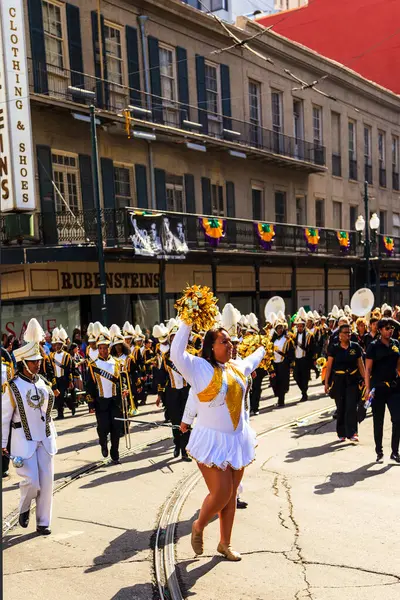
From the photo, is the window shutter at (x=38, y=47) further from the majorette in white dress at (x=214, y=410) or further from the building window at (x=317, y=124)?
the building window at (x=317, y=124)

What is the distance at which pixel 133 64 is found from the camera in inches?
895

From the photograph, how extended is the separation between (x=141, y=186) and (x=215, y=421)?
18248mm

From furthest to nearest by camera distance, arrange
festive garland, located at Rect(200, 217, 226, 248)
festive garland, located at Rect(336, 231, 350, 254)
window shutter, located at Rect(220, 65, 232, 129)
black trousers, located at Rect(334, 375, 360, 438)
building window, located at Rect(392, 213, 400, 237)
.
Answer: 1. building window, located at Rect(392, 213, 400, 237)
2. festive garland, located at Rect(336, 231, 350, 254)
3. window shutter, located at Rect(220, 65, 232, 129)
4. festive garland, located at Rect(200, 217, 226, 248)
5. black trousers, located at Rect(334, 375, 360, 438)

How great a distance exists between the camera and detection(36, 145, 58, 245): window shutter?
19703 millimetres

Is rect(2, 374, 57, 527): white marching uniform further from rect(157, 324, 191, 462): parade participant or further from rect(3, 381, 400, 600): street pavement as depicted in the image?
rect(157, 324, 191, 462): parade participant

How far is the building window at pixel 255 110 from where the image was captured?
28.0m

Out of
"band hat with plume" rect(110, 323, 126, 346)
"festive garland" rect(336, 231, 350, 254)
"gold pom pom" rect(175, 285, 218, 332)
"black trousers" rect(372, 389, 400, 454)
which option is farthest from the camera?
"festive garland" rect(336, 231, 350, 254)

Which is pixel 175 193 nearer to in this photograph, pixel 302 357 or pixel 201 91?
pixel 201 91

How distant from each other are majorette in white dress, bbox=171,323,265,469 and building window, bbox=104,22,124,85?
1788 centimetres

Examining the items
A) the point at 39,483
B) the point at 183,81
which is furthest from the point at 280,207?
the point at 39,483

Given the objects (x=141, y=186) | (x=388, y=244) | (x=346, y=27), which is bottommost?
(x=388, y=244)

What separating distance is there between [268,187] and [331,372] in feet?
64.6

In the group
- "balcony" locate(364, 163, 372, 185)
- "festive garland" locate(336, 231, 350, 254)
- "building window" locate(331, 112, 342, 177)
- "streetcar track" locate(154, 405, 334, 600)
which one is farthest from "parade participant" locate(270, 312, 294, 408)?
"balcony" locate(364, 163, 372, 185)

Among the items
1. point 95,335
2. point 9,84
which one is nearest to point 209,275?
point 95,335
